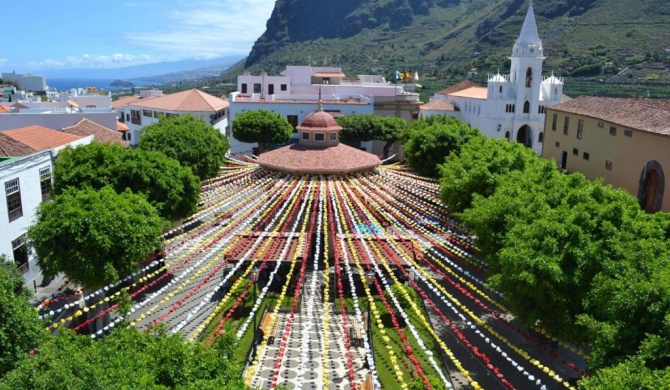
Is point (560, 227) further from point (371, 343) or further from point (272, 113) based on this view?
point (272, 113)

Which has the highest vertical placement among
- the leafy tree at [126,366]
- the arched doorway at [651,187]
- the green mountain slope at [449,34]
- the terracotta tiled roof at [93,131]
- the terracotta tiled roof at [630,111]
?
the green mountain slope at [449,34]

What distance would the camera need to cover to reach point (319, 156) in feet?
93.9

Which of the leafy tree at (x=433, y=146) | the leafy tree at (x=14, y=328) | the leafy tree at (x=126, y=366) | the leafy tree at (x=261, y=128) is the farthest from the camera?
the leafy tree at (x=261, y=128)

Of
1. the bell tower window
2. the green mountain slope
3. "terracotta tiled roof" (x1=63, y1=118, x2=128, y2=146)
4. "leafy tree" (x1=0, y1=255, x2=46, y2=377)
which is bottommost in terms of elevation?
"leafy tree" (x1=0, y1=255, x2=46, y2=377)

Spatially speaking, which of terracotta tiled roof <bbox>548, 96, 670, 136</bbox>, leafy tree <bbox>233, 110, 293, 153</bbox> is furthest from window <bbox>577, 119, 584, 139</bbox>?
leafy tree <bbox>233, 110, 293, 153</bbox>

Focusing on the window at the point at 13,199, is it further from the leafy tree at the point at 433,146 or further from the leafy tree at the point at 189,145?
the leafy tree at the point at 433,146

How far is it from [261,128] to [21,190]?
80.1 feet

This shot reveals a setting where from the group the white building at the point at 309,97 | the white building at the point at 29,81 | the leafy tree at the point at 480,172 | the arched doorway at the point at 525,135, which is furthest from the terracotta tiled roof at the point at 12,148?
the white building at the point at 29,81

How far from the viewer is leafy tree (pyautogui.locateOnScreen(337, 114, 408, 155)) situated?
47.4 meters

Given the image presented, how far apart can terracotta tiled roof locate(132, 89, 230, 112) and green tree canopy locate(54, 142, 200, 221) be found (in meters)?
27.5

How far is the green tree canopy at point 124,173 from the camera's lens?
23.0m

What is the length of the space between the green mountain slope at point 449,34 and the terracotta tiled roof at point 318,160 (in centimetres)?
5703

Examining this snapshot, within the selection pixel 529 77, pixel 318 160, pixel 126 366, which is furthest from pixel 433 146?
pixel 126 366

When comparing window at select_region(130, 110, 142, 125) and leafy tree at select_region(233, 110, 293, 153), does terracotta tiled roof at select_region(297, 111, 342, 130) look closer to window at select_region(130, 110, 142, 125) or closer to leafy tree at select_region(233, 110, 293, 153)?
leafy tree at select_region(233, 110, 293, 153)
